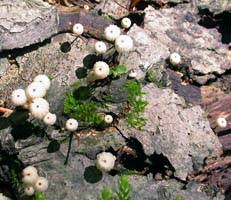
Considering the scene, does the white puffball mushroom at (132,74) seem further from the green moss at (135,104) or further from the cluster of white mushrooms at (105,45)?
the cluster of white mushrooms at (105,45)

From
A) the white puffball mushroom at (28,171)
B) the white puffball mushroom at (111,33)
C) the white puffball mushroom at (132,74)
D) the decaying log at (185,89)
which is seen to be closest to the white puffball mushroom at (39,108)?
the white puffball mushroom at (28,171)

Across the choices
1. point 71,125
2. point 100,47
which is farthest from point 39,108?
point 100,47

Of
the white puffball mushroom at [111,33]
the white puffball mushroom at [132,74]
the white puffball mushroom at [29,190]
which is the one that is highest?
the white puffball mushroom at [111,33]

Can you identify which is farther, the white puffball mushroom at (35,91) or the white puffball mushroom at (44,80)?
the white puffball mushroom at (44,80)

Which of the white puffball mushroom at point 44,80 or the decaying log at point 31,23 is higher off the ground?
the decaying log at point 31,23

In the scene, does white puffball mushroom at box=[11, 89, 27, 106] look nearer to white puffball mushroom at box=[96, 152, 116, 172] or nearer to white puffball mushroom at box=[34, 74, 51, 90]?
white puffball mushroom at box=[34, 74, 51, 90]

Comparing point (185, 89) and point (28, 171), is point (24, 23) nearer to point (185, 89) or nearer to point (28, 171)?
point (28, 171)
